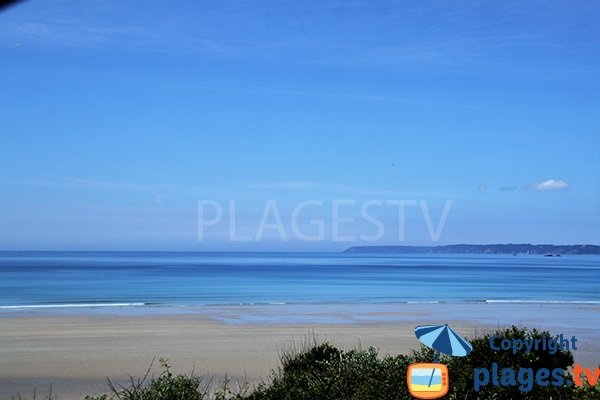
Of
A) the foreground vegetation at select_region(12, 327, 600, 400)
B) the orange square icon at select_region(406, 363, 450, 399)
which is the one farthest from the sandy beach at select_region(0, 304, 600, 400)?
the orange square icon at select_region(406, 363, 450, 399)

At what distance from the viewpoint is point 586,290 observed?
5069 cm

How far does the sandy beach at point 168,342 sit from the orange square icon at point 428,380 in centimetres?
491

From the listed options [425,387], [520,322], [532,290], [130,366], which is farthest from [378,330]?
[532,290]

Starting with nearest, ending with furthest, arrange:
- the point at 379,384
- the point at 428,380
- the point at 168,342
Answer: the point at 428,380 < the point at 379,384 < the point at 168,342

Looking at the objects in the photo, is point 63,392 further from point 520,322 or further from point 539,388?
point 520,322

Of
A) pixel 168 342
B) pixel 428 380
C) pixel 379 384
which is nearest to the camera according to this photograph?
pixel 428 380

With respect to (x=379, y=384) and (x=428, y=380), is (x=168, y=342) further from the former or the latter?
(x=428, y=380)

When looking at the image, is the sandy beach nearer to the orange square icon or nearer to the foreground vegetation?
the foreground vegetation

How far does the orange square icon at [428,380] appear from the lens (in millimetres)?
7301

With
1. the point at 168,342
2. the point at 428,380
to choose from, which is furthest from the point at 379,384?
the point at 168,342

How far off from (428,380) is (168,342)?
12.8m

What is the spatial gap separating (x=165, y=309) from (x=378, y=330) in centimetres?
1111

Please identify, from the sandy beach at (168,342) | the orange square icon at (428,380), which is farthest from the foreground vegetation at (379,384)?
the sandy beach at (168,342)

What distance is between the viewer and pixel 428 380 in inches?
289
